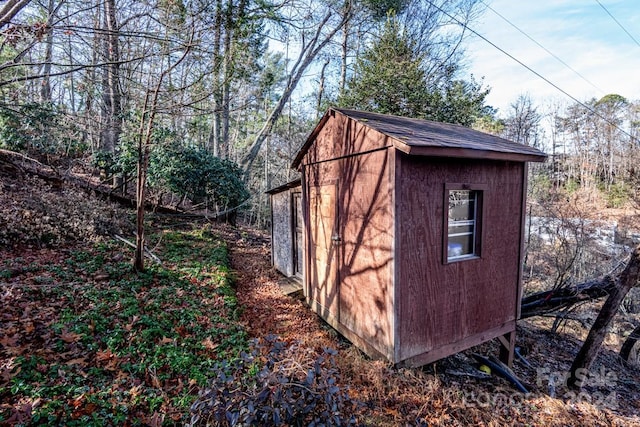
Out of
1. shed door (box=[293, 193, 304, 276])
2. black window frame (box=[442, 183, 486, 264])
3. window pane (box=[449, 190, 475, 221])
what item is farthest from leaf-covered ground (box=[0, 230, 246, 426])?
window pane (box=[449, 190, 475, 221])

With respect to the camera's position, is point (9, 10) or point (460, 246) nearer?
point (9, 10)

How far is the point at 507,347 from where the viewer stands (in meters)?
5.00

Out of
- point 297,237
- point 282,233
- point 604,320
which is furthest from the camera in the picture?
point 282,233

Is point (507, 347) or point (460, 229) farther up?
point (460, 229)

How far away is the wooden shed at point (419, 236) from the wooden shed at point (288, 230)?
1.80m

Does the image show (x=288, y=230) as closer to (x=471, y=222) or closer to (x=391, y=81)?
(x=471, y=222)

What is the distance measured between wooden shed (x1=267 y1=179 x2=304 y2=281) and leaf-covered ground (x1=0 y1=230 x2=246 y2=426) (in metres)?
1.78

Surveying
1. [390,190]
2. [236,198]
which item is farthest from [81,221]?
[390,190]

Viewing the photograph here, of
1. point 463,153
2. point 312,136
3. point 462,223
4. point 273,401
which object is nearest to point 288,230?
point 312,136

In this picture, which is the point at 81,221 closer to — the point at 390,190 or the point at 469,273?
the point at 390,190

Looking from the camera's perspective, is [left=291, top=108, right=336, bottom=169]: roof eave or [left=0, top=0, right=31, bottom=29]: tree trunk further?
[left=291, top=108, right=336, bottom=169]: roof eave

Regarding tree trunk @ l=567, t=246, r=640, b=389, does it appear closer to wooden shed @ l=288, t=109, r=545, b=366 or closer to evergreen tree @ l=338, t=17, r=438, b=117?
wooden shed @ l=288, t=109, r=545, b=366

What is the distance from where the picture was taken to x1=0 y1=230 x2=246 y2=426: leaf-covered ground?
2445mm

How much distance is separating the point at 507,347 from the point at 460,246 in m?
2.39
